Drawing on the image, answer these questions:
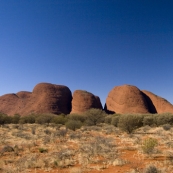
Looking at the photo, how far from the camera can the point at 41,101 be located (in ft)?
199

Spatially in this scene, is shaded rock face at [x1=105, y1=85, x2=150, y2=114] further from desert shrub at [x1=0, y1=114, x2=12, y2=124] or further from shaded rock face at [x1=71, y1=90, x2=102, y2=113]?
desert shrub at [x1=0, y1=114, x2=12, y2=124]

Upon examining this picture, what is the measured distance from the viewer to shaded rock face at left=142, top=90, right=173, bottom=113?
57.1m

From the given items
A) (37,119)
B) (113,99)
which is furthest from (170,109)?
(37,119)

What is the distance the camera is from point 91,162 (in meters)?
9.27

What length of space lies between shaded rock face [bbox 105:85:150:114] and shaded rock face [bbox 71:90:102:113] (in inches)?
161

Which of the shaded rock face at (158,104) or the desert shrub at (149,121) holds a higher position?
the shaded rock face at (158,104)

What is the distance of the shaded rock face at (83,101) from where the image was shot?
57.4 meters

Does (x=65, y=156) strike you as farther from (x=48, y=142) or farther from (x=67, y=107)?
(x=67, y=107)

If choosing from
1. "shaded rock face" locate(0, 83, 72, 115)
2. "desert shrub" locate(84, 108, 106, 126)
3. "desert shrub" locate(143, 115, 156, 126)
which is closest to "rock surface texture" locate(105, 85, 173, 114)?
"shaded rock face" locate(0, 83, 72, 115)

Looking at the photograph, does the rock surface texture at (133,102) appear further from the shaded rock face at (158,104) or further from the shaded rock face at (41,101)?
the shaded rock face at (41,101)

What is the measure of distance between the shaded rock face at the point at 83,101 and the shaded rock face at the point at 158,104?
1521cm

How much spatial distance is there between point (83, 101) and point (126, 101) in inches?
481

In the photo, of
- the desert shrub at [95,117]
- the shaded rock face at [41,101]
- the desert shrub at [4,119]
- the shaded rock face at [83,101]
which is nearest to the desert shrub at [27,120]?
the desert shrub at [4,119]

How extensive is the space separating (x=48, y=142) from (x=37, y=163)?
7.21 m
